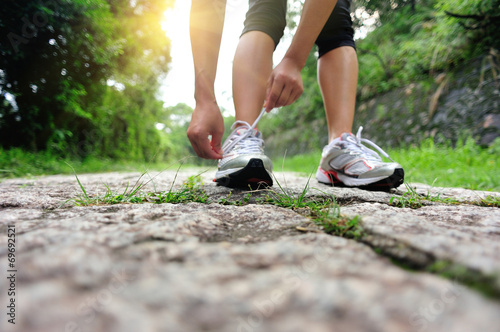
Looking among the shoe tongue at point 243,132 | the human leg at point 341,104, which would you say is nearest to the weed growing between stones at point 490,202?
the human leg at point 341,104

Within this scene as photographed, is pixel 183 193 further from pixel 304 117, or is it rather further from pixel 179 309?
pixel 304 117

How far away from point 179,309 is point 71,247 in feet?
0.73

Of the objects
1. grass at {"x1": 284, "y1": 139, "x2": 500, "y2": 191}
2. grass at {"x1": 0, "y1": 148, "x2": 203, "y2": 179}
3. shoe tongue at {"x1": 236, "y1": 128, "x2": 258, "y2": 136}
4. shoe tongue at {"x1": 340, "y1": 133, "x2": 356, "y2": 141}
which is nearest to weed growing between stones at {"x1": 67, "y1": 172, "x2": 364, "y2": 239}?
shoe tongue at {"x1": 236, "y1": 128, "x2": 258, "y2": 136}

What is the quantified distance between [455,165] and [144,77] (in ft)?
20.5

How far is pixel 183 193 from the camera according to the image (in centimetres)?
96

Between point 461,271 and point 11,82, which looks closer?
point 461,271

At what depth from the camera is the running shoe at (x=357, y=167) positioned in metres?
1.18

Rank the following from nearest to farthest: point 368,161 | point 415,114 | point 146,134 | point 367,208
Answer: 1. point 367,208
2. point 368,161
3. point 415,114
4. point 146,134

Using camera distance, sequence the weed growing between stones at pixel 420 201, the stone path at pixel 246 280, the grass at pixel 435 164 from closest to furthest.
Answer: the stone path at pixel 246 280, the weed growing between stones at pixel 420 201, the grass at pixel 435 164

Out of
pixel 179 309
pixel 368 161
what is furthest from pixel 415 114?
pixel 179 309

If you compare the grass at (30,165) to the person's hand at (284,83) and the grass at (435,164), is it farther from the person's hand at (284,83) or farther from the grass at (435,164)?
the person's hand at (284,83)

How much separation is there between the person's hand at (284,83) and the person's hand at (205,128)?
25 cm

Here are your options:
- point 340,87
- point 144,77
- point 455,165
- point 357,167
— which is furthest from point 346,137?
point 144,77

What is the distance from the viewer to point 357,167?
1.32 m
